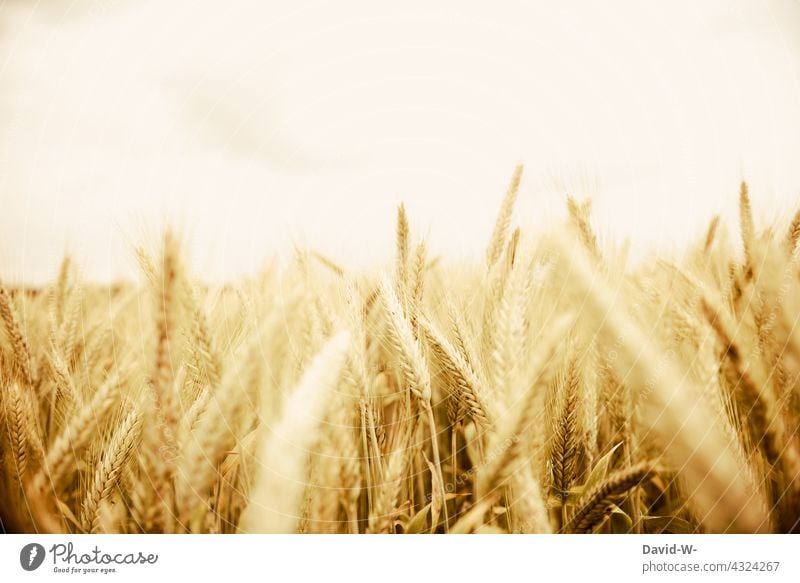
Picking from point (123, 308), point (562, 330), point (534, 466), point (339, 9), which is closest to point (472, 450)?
point (534, 466)

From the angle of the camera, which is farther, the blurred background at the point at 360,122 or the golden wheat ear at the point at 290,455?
the blurred background at the point at 360,122

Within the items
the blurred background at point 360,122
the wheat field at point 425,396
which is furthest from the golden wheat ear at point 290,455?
the blurred background at point 360,122

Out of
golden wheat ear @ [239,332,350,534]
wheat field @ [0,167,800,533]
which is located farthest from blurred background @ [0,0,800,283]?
golden wheat ear @ [239,332,350,534]

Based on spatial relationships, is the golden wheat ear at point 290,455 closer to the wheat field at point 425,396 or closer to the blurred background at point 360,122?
the wheat field at point 425,396

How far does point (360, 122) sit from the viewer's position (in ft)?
2.94

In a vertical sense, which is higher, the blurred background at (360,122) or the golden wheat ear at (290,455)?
the blurred background at (360,122)

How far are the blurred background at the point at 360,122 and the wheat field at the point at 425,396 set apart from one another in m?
0.08

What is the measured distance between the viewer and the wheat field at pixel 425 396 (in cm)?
56

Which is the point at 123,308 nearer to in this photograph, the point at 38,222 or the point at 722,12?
the point at 38,222

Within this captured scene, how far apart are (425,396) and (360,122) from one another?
57cm

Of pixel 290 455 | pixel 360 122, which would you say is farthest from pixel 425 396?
pixel 360 122

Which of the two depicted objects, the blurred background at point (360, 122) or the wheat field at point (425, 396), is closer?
the wheat field at point (425, 396)

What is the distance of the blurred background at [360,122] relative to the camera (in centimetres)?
85

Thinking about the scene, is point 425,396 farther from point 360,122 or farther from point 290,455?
point 360,122
